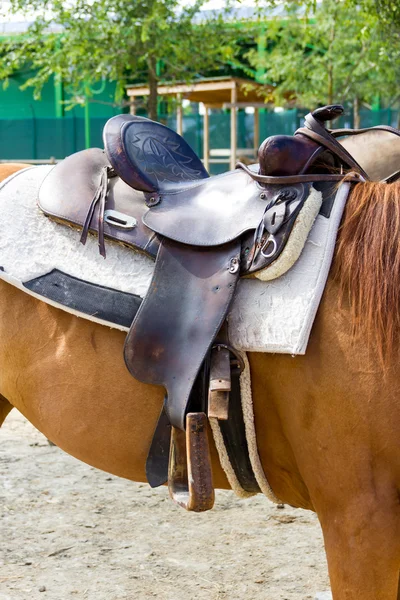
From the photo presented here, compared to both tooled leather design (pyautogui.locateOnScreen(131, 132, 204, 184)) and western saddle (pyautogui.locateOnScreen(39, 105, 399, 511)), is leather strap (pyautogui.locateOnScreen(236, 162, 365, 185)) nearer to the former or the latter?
western saddle (pyautogui.locateOnScreen(39, 105, 399, 511))

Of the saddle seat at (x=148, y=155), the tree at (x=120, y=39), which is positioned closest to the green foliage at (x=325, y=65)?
the tree at (x=120, y=39)

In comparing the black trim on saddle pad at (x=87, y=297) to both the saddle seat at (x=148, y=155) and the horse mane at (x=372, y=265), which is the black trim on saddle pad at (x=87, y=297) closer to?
the saddle seat at (x=148, y=155)

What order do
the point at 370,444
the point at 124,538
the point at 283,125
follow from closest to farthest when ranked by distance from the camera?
the point at 370,444 → the point at 124,538 → the point at 283,125

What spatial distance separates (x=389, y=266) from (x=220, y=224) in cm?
41

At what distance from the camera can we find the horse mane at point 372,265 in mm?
1471

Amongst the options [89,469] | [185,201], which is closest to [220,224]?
[185,201]

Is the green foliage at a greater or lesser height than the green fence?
greater

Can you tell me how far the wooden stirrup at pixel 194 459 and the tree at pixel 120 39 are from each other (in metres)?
7.94

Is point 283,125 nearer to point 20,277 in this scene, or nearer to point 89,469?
point 89,469

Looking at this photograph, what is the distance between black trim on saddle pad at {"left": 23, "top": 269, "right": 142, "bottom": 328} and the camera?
5.68 feet

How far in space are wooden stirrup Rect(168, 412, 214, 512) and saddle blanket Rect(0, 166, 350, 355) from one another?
0.21 metres

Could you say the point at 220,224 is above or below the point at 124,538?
above

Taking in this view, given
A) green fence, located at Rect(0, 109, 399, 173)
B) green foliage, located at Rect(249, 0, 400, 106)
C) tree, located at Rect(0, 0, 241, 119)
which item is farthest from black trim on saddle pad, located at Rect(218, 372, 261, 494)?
green fence, located at Rect(0, 109, 399, 173)

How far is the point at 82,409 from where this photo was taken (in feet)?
5.94
